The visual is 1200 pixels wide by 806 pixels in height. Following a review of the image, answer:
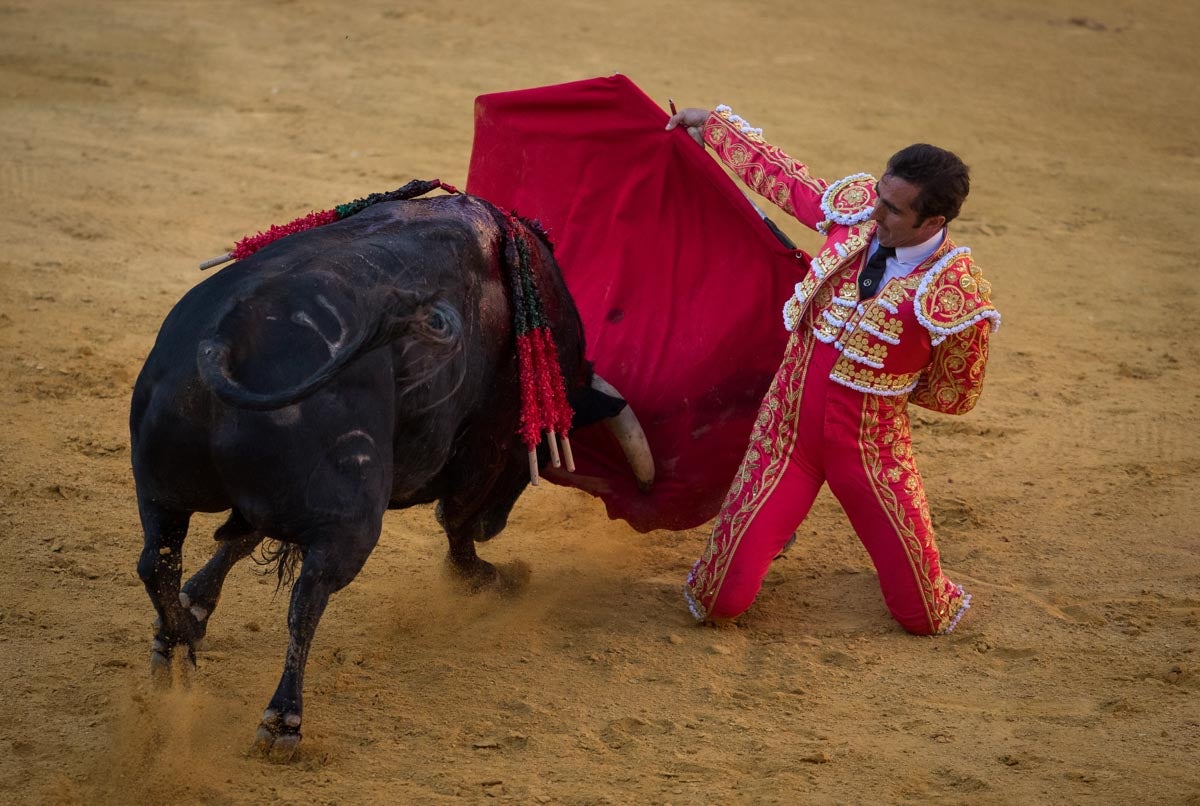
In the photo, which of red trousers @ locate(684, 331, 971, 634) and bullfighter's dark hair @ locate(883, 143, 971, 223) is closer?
bullfighter's dark hair @ locate(883, 143, 971, 223)

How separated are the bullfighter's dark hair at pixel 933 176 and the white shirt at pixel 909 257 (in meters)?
0.14

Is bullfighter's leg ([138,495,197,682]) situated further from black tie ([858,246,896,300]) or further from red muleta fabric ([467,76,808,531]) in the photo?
black tie ([858,246,896,300])

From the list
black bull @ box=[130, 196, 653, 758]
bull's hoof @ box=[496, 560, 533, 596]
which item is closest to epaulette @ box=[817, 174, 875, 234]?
black bull @ box=[130, 196, 653, 758]

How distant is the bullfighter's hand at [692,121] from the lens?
4.45 meters

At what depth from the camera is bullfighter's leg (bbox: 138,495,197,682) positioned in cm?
311

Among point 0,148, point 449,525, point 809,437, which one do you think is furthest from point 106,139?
point 809,437

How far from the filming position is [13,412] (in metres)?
5.11

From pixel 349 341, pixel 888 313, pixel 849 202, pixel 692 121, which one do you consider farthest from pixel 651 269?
pixel 349 341

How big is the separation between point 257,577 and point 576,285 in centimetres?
145

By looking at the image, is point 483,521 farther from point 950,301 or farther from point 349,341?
point 950,301

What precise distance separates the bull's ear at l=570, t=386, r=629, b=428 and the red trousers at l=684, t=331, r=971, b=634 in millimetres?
440

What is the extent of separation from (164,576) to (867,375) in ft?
6.41

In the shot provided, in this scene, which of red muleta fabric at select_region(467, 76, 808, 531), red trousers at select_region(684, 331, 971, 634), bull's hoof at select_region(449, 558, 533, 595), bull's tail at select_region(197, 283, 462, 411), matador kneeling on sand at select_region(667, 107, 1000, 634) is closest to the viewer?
bull's tail at select_region(197, 283, 462, 411)

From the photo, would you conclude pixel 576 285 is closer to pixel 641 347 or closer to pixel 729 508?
pixel 641 347
